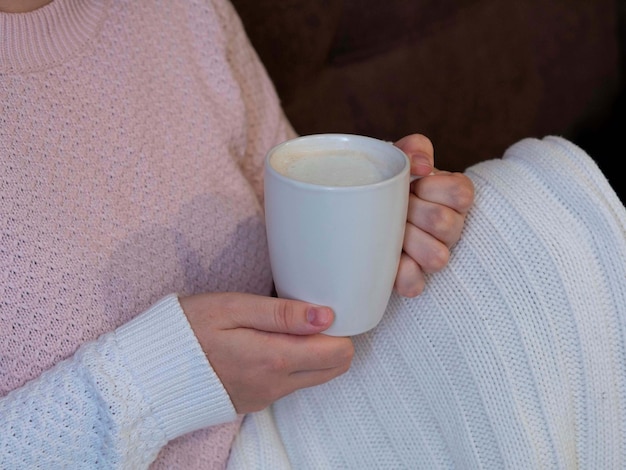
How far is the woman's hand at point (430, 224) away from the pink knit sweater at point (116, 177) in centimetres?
22

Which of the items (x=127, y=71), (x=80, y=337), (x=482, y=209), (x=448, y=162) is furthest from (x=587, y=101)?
(x=80, y=337)

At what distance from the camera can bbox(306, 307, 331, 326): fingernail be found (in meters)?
0.50

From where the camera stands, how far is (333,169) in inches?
19.6

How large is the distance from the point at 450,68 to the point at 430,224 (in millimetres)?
789

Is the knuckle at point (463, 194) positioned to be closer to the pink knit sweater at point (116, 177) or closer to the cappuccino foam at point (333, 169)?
the cappuccino foam at point (333, 169)

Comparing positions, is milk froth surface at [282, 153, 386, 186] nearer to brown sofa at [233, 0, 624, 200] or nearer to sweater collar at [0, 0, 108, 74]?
sweater collar at [0, 0, 108, 74]

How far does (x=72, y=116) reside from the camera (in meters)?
0.63

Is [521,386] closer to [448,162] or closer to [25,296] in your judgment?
[25,296]

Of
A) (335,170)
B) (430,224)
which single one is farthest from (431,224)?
(335,170)

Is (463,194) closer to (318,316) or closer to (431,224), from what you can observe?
(431,224)

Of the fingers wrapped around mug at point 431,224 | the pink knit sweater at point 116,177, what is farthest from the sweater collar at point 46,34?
the fingers wrapped around mug at point 431,224

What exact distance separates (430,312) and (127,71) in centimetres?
40

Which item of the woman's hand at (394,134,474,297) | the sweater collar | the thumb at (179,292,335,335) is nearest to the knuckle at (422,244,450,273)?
the woman's hand at (394,134,474,297)

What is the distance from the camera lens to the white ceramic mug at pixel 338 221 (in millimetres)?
448
